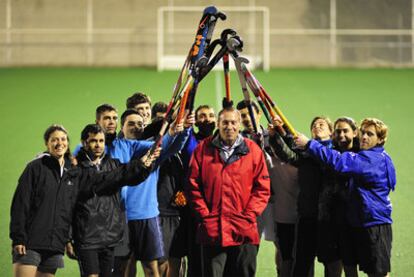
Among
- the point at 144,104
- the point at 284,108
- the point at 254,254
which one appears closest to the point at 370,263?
the point at 254,254

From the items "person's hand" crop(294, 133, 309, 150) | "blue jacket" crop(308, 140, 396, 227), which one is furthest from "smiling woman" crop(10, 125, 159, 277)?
"blue jacket" crop(308, 140, 396, 227)

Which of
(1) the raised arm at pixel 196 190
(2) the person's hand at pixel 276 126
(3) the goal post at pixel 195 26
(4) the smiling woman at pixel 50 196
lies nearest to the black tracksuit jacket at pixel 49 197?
(4) the smiling woman at pixel 50 196

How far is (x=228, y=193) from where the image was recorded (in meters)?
7.13

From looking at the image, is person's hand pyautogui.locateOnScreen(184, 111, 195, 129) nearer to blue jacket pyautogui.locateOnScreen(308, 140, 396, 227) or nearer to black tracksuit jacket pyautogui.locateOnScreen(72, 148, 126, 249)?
black tracksuit jacket pyautogui.locateOnScreen(72, 148, 126, 249)

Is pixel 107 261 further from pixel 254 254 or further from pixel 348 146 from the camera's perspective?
pixel 348 146


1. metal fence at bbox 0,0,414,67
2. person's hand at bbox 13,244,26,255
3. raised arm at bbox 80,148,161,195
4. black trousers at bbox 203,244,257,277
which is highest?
metal fence at bbox 0,0,414,67

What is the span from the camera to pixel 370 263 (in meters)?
7.46

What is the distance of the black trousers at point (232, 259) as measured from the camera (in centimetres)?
715

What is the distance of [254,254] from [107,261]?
130 centimetres

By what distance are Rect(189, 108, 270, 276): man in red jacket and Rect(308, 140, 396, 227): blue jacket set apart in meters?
0.61

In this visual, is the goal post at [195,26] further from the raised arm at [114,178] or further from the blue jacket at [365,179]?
the raised arm at [114,178]

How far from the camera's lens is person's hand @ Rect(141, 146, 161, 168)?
7.21m

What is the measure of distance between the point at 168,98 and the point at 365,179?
1299 cm

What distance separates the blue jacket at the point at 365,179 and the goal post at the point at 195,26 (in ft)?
62.8
